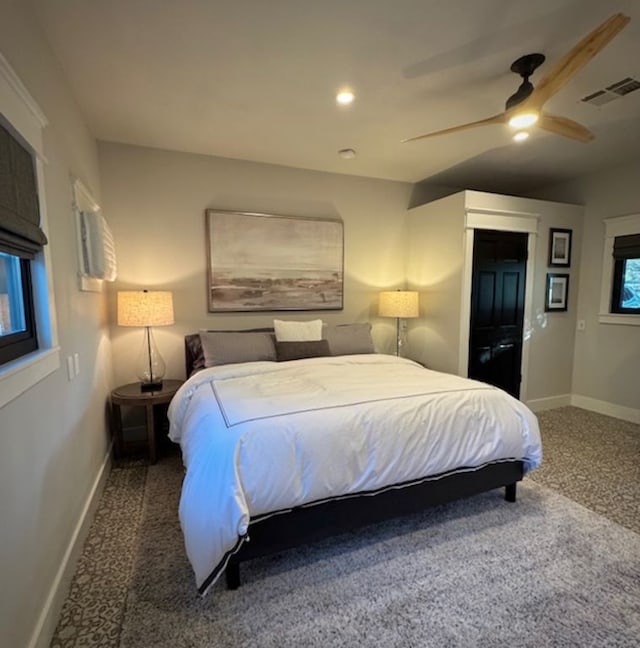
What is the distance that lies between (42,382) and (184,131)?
7.70 ft

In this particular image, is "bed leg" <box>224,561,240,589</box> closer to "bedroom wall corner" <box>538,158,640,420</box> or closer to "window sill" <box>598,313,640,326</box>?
"bedroom wall corner" <box>538,158,640,420</box>

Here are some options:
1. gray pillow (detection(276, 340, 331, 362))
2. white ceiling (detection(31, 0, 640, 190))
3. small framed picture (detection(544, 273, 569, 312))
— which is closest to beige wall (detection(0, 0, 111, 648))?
white ceiling (detection(31, 0, 640, 190))

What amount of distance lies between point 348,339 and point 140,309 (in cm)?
187

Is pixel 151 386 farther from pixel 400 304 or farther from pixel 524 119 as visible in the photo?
pixel 524 119

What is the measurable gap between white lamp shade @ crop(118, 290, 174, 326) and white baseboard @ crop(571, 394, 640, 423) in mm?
4704

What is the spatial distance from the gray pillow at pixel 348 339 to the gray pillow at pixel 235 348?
0.58 metres

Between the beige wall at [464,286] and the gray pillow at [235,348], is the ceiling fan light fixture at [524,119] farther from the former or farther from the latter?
the gray pillow at [235,348]

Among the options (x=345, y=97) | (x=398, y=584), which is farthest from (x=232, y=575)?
(x=345, y=97)

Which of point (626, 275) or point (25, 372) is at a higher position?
point (626, 275)

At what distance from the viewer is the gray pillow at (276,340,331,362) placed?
3312mm

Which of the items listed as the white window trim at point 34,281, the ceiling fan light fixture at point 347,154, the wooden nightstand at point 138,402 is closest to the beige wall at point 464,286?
the ceiling fan light fixture at point 347,154

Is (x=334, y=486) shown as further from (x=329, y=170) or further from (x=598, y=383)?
(x=598, y=383)

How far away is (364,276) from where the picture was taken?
4.35 m

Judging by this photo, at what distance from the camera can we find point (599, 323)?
4191 millimetres
